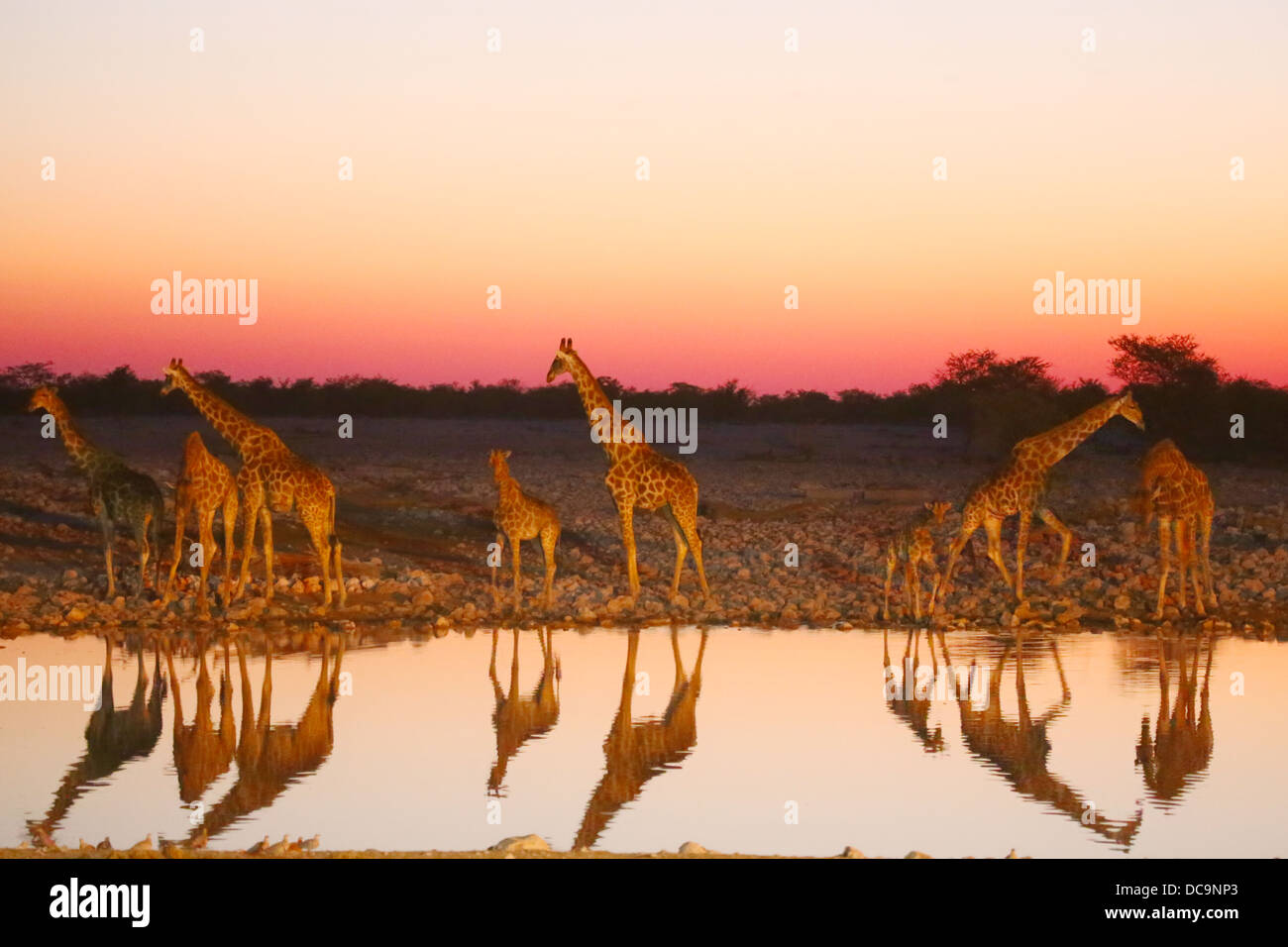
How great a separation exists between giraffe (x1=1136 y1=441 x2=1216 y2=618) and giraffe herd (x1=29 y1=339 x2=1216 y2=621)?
0.04ft

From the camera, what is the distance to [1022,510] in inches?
731

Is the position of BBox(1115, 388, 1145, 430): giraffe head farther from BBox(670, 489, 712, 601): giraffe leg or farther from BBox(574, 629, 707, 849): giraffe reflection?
BBox(574, 629, 707, 849): giraffe reflection

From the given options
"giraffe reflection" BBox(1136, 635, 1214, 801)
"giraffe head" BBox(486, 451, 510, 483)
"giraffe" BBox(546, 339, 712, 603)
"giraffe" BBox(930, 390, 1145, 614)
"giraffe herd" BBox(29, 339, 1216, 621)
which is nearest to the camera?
"giraffe reflection" BBox(1136, 635, 1214, 801)

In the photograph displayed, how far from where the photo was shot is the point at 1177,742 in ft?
38.9

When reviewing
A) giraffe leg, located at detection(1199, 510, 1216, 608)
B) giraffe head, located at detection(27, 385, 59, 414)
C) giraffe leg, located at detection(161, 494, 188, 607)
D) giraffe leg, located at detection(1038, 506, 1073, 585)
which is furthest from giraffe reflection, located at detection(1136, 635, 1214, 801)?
giraffe head, located at detection(27, 385, 59, 414)

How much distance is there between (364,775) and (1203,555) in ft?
34.6

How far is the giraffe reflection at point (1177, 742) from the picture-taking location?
35.2ft

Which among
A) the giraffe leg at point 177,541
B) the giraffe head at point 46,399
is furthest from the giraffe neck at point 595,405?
the giraffe head at point 46,399

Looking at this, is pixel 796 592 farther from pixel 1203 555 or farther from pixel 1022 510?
pixel 1203 555

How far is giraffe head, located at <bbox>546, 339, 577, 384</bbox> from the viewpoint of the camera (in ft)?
61.3

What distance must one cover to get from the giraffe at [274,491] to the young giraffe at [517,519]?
5.29ft

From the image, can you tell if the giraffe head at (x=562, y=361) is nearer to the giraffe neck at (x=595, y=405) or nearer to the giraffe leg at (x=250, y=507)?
the giraffe neck at (x=595, y=405)

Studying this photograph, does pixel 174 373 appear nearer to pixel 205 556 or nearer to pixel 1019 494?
pixel 205 556
